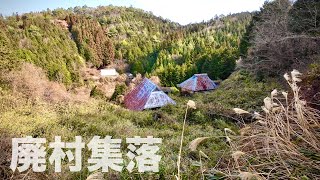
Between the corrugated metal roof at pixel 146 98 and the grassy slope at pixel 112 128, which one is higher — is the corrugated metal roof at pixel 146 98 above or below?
below

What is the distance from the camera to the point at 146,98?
65.1 feet

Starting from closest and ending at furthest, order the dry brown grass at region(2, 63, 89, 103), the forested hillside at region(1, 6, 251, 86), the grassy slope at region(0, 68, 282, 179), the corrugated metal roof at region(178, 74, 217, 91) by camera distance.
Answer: the grassy slope at region(0, 68, 282, 179)
the dry brown grass at region(2, 63, 89, 103)
the corrugated metal roof at region(178, 74, 217, 91)
the forested hillside at region(1, 6, 251, 86)

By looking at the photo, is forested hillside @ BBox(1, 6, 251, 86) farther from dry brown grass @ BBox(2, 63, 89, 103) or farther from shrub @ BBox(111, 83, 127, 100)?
dry brown grass @ BBox(2, 63, 89, 103)

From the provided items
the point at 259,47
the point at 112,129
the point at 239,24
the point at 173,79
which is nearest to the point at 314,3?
the point at 259,47

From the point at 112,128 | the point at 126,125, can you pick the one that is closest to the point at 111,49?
the point at 126,125

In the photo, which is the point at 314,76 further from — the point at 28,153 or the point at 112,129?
the point at 28,153

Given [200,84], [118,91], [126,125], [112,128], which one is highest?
[112,128]

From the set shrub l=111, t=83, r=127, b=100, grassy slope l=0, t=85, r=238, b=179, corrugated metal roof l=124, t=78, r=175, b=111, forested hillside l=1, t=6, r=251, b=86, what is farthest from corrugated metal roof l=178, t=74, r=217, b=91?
grassy slope l=0, t=85, r=238, b=179

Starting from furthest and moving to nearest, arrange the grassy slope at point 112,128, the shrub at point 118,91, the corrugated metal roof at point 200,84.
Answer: the corrugated metal roof at point 200,84, the shrub at point 118,91, the grassy slope at point 112,128

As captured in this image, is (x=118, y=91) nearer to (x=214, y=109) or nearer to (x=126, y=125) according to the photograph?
(x=214, y=109)

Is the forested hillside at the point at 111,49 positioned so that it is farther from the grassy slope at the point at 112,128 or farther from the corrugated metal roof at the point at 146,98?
the grassy slope at the point at 112,128

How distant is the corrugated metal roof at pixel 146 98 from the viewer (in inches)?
752

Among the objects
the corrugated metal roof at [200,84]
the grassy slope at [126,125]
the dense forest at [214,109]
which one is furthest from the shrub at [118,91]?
the grassy slope at [126,125]

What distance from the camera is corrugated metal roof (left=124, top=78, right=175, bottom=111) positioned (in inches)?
752
